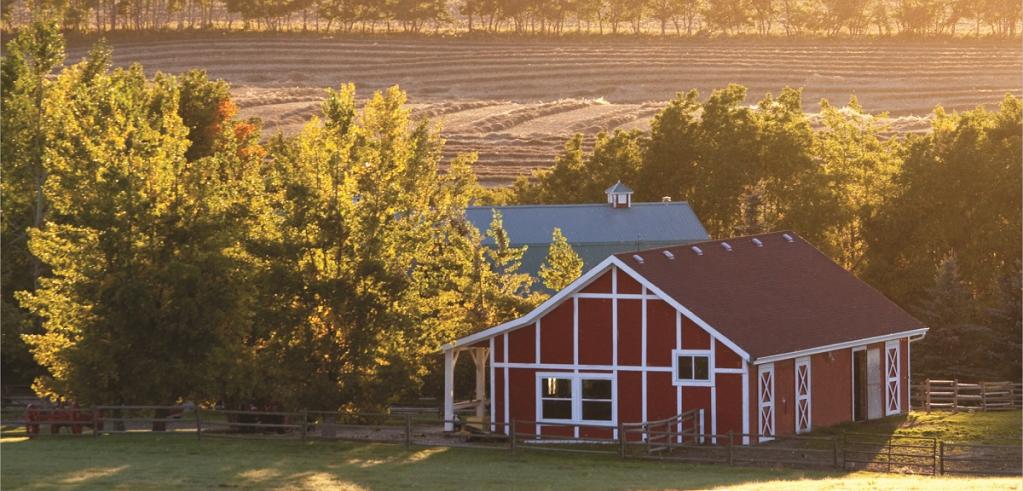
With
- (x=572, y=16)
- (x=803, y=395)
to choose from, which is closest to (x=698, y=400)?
(x=803, y=395)

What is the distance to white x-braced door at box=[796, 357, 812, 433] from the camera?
43.4m

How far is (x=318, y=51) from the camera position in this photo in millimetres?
157500

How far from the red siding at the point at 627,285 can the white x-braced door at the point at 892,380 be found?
10.1m

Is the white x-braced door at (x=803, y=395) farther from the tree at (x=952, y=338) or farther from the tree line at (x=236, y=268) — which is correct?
the tree at (x=952, y=338)

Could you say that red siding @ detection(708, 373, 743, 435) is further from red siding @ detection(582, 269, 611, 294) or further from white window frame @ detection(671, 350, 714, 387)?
red siding @ detection(582, 269, 611, 294)

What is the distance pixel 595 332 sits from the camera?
41.9m

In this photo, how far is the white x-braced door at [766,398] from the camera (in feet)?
135

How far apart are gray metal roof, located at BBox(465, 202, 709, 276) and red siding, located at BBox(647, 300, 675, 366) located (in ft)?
80.1

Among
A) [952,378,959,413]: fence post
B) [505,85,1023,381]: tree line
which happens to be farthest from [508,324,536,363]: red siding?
[505,85,1023,381]: tree line

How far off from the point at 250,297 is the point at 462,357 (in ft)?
37.1

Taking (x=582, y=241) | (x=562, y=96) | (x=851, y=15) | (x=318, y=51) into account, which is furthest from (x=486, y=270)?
(x=851, y=15)

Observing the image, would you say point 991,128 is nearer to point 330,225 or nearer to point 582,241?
point 582,241

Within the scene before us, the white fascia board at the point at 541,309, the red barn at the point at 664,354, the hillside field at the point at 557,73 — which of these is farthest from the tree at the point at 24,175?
the hillside field at the point at 557,73

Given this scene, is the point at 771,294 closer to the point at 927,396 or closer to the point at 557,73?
the point at 927,396
